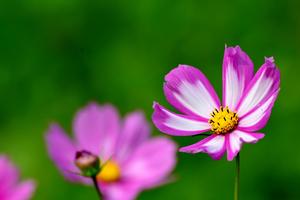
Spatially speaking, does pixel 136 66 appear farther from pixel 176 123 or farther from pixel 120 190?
pixel 176 123

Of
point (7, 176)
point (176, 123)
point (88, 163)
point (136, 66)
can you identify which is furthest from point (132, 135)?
point (136, 66)

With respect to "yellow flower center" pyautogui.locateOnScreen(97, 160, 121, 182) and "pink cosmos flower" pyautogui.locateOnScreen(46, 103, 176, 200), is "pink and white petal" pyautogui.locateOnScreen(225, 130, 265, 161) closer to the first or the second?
"pink cosmos flower" pyautogui.locateOnScreen(46, 103, 176, 200)

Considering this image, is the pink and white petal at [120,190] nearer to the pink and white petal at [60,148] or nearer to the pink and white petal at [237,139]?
the pink and white petal at [60,148]

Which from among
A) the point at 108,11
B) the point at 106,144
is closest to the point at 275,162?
the point at 106,144

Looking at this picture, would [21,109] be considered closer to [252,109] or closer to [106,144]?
[106,144]

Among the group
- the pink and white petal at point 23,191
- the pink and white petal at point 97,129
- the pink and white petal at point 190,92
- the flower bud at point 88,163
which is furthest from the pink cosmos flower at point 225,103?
the pink and white petal at point 97,129
